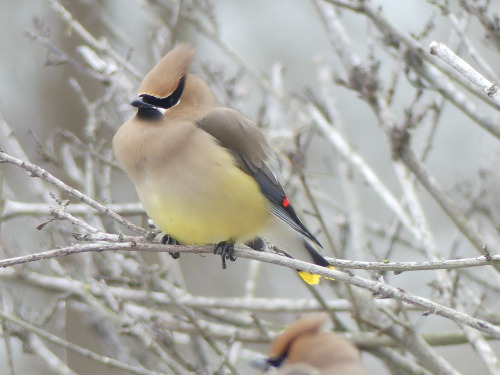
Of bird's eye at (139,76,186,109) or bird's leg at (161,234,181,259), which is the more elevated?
bird's eye at (139,76,186,109)

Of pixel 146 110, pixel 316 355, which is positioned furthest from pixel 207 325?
pixel 316 355

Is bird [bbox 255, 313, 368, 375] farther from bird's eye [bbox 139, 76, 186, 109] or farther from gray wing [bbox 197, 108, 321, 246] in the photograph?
bird's eye [bbox 139, 76, 186, 109]

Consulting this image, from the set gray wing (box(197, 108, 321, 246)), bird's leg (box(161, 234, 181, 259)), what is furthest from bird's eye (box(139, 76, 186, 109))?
bird's leg (box(161, 234, 181, 259))

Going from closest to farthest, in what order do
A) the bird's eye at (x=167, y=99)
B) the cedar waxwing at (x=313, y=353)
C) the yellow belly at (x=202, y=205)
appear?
the cedar waxwing at (x=313, y=353)
the yellow belly at (x=202, y=205)
the bird's eye at (x=167, y=99)

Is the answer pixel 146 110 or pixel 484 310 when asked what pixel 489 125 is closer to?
pixel 484 310

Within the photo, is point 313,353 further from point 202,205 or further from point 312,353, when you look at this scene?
point 202,205

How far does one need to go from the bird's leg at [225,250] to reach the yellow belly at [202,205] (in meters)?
0.02

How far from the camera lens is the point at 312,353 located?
3141mm

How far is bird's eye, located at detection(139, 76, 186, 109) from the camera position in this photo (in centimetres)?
401

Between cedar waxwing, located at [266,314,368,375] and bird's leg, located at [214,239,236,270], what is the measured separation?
0.74m

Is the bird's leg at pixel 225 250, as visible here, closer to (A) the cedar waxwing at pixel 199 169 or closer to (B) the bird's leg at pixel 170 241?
(A) the cedar waxwing at pixel 199 169

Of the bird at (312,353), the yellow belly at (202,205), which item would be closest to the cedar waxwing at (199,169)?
the yellow belly at (202,205)

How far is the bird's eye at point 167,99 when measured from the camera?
401cm

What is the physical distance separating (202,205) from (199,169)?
0.53 feet
